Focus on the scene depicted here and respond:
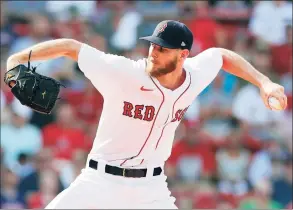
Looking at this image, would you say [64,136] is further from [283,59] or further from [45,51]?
[45,51]

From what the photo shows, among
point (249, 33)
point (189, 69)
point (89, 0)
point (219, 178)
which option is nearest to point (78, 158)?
point (219, 178)

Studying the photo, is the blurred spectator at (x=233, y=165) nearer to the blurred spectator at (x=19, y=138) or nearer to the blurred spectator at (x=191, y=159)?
the blurred spectator at (x=191, y=159)

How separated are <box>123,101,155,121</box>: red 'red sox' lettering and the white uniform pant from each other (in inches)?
14.3

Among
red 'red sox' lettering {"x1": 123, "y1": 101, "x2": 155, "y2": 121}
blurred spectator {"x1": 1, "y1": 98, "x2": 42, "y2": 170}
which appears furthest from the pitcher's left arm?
blurred spectator {"x1": 1, "y1": 98, "x2": 42, "y2": 170}

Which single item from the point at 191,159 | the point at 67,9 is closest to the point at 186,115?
the point at 191,159

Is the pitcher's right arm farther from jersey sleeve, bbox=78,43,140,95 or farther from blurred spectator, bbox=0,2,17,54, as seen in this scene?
blurred spectator, bbox=0,2,17,54

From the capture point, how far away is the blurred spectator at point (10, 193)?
865 centimetres

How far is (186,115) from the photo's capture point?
31.2 feet

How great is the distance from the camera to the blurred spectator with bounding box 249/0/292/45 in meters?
10.5

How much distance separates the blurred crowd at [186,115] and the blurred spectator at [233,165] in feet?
0.04

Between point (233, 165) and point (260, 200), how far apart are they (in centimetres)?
61

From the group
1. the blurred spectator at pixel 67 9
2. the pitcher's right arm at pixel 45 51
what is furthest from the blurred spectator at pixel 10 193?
the pitcher's right arm at pixel 45 51

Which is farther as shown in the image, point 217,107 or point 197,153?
point 217,107

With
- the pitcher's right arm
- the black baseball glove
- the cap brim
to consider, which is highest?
the cap brim
